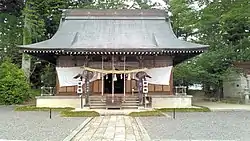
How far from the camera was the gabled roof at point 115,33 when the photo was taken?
1709 centimetres

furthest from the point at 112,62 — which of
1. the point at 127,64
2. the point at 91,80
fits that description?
the point at 91,80

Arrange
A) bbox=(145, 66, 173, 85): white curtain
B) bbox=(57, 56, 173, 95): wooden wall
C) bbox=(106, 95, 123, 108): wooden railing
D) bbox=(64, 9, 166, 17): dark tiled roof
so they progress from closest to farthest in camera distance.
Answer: bbox=(106, 95, 123, 108): wooden railing < bbox=(145, 66, 173, 85): white curtain < bbox=(57, 56, 173, 95): wooden wall < bbox=(64, 9, 166, 17): dark tiled roof

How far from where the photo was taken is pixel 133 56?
18.0 metres

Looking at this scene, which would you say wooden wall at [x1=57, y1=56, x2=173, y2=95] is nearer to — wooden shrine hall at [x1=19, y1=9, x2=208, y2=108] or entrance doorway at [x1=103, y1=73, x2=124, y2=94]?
wooden shrine hall at [x1=19, y1=9, x2=208, y2=108]

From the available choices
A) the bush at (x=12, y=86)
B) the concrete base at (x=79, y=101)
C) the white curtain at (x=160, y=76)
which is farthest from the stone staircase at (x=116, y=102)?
the bush at (x=12, y=86)

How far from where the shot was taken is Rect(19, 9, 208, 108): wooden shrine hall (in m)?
16.8

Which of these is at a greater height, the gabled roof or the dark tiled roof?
the dark tiled roof

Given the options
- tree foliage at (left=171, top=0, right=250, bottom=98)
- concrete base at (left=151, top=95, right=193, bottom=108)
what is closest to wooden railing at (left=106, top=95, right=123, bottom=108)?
concrete base at (left=151, top=95, right=193, bottom=108)

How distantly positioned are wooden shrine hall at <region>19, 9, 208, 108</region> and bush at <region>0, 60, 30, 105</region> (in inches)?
122

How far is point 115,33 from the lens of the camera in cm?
1994

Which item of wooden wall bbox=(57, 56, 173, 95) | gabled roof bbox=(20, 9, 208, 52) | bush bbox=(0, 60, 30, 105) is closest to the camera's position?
gabled roof bbox=(20, 9, 208, 52)

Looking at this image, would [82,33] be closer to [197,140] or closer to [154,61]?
[154,61]

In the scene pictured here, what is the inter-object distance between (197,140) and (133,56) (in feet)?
36.1

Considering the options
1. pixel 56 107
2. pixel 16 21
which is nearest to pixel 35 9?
pixel 16 21
